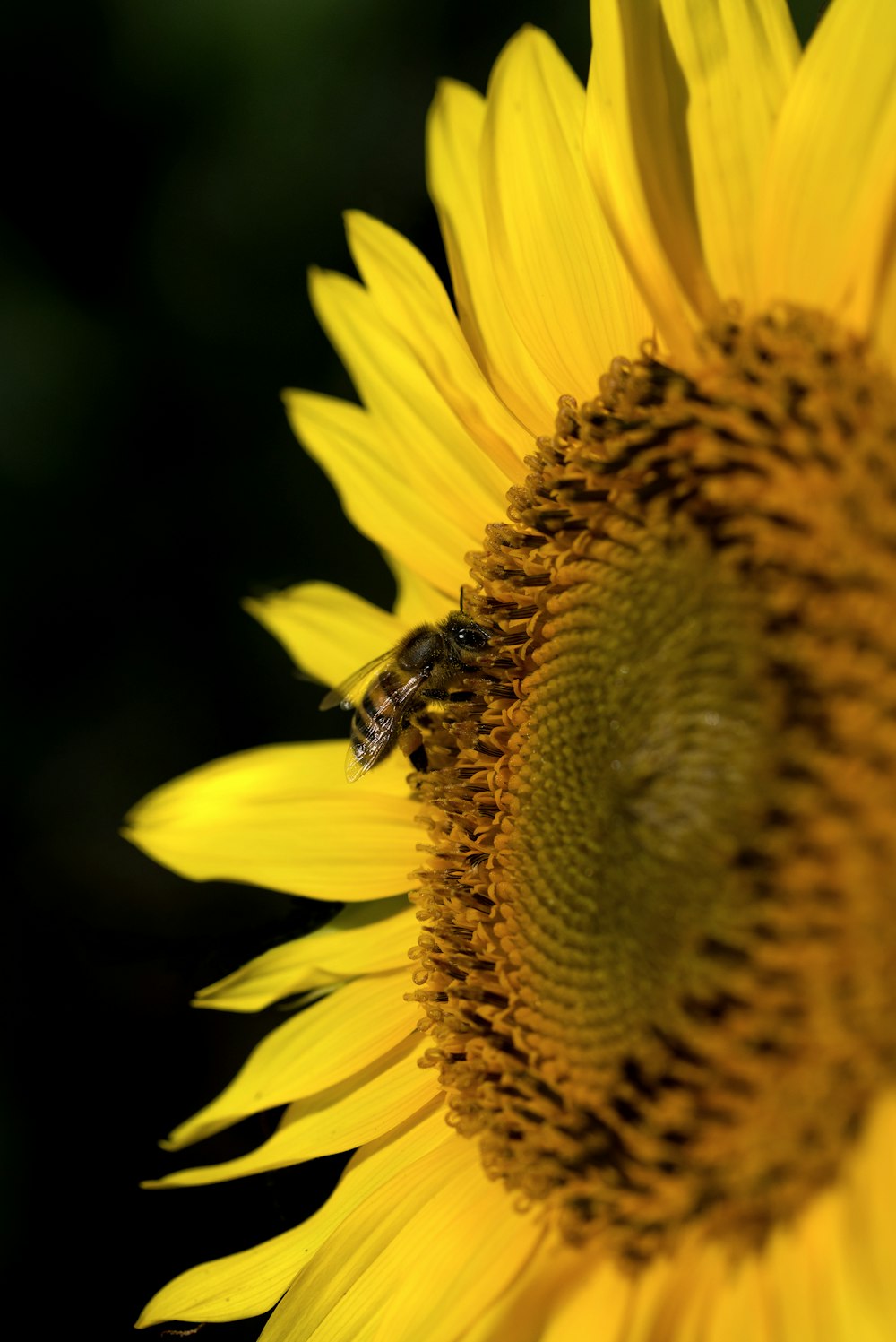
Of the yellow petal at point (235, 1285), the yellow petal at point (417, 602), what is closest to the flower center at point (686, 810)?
the yellow petal at point (417, 602)

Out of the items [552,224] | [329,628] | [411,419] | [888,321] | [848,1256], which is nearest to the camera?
[848,1256]

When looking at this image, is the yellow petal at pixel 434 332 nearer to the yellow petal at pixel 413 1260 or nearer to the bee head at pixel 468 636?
the bee head at pixel 468 636

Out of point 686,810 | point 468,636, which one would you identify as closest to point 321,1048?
point 468,636

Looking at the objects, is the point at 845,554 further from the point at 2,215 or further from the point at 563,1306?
the point at 2,215

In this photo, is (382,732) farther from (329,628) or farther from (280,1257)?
(280,1257)

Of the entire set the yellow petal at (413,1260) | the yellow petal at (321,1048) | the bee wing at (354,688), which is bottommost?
the yellow petal at (413,1260)
